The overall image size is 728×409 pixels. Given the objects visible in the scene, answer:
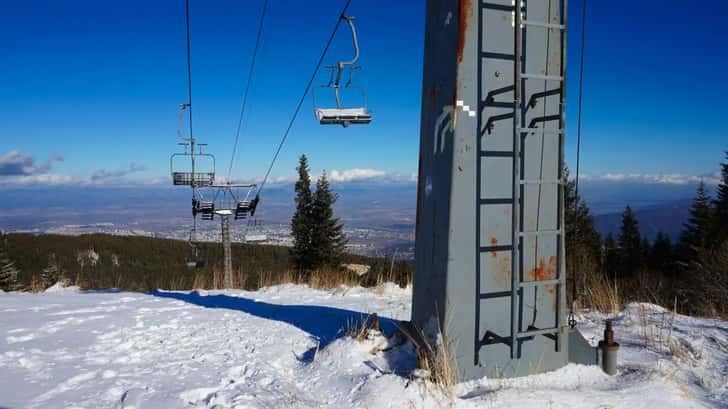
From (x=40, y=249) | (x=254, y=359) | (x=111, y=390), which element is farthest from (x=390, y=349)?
(x=40, y=249)

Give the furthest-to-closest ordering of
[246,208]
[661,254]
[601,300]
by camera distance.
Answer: [661,254], [246,208], [601,300]

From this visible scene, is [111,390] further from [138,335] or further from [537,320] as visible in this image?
[537,320]

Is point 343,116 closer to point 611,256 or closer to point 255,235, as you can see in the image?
point 255,235

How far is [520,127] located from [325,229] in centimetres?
2986

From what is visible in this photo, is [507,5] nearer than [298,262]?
Yes

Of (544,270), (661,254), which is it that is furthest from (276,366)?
(661,254)

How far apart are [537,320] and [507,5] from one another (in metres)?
2.32

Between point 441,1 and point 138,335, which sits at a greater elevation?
point 441,1

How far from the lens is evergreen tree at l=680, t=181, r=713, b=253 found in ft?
101

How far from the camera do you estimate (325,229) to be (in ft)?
107

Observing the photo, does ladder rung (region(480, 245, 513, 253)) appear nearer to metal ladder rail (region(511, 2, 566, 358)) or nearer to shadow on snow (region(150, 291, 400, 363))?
A: metal ladder rail (region(511, 2, 566, 358))

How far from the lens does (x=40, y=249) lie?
61.1 meters

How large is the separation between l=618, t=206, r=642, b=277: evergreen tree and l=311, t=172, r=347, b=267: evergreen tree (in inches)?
961

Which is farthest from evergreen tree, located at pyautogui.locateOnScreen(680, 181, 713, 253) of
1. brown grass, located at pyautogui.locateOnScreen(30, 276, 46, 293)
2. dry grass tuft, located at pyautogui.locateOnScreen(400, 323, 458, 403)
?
brown grass, located at pyautogui.locateOnScreen(30, 276, 46, 293)
